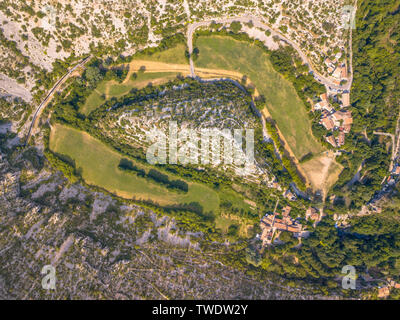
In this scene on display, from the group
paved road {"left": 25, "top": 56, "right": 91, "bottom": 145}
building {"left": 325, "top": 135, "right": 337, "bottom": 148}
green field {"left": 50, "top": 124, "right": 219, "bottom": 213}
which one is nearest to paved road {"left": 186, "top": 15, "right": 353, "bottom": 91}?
building {"left": 325, "top": 135, "right": 337, "bottom": 148}

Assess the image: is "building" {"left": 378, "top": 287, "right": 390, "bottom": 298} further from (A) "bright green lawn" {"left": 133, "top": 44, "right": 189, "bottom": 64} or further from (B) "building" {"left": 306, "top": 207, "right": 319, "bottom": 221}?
(A) "bright green lawn" {"left": 133, "top": 44, "right": 189, "bottom": 64}

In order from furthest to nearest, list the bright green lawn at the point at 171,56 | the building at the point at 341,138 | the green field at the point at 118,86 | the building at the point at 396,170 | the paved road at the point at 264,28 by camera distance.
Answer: the bright green lawn at the point at 171,56
the green field at the point at 118,86
the paved road at the point at 264,28
the building at the point at 341,138
the building at the point at 396,170

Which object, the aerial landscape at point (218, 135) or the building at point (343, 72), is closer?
the aerial landscape at point (218, 135)

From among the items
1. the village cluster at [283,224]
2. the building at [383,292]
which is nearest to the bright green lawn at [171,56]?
the village cluster at [283,224]

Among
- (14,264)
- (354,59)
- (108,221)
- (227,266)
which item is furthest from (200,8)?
(14,264)

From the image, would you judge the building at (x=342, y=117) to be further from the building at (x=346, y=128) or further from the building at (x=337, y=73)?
the building at (x=337, y=73)

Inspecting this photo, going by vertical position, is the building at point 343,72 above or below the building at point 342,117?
above

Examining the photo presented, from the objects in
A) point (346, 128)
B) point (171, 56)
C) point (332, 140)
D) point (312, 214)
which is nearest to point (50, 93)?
point (171, 56)
